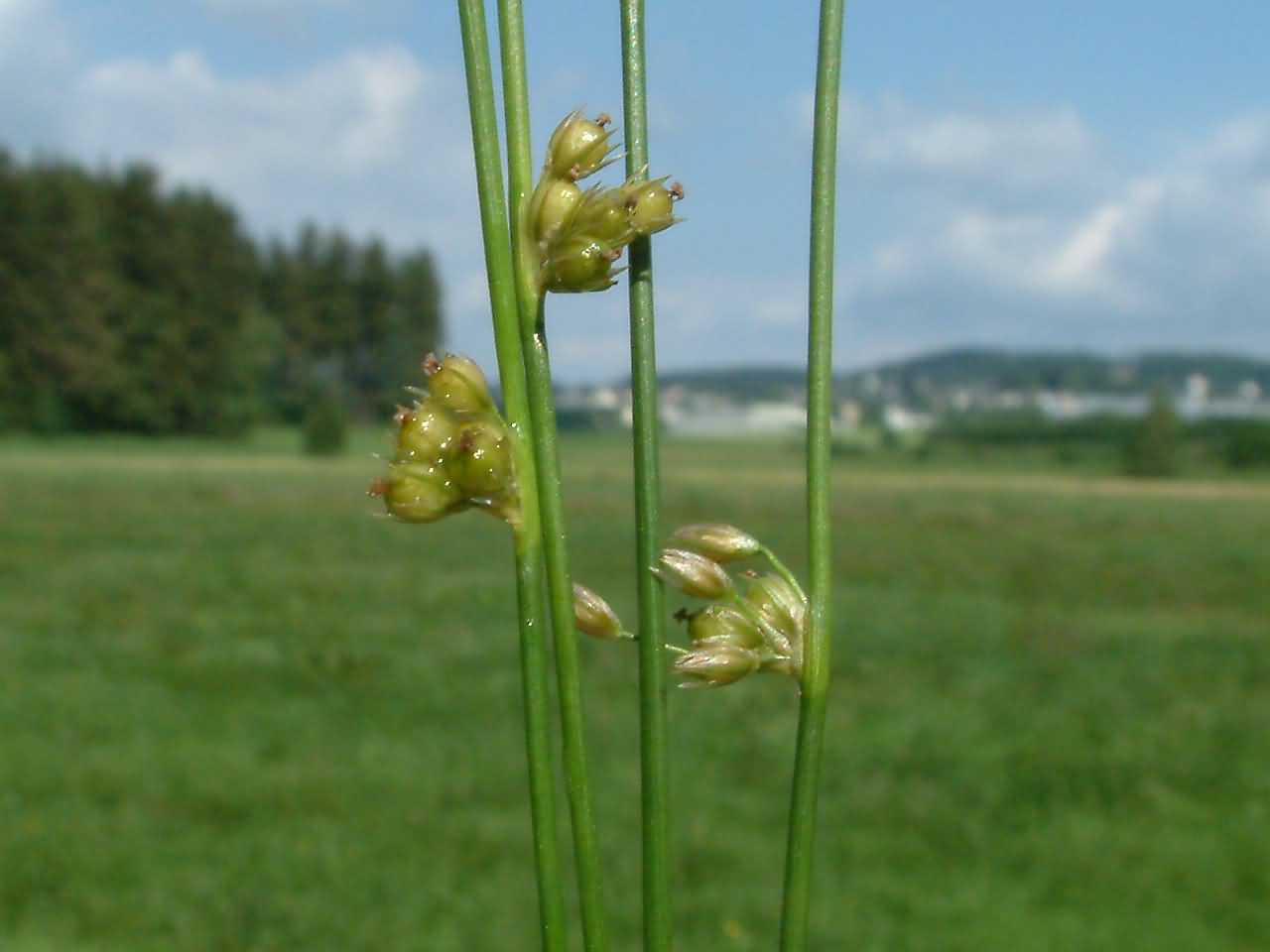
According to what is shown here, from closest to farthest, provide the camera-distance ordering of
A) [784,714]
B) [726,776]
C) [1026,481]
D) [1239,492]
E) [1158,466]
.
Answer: [726,776] → [784,714] → [1239,492] → [1026,481] → [1158,466]

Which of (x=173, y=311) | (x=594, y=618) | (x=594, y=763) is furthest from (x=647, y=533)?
(x=173, y=311)

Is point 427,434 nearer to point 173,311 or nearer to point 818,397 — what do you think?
point 818,397

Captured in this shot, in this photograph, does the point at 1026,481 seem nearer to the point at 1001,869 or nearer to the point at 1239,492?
the point at 1239,492

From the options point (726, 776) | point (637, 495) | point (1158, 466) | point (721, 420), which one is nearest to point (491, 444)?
point (637, 495)

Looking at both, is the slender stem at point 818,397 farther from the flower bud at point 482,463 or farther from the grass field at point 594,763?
the grass field at point 594,763

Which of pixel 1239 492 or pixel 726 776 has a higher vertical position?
pixel 726 776

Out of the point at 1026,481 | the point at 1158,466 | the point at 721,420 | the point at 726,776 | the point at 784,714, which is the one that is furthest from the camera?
the point at 721,420
